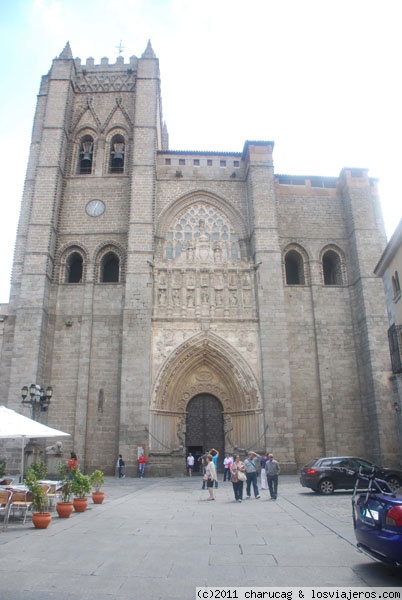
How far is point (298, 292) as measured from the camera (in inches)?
867

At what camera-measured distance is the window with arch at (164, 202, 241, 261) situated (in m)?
22.2

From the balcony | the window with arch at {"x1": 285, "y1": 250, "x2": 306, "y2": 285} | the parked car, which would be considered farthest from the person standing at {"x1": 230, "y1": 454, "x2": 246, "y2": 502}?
the window with arch at {"x1": 285, "y1": 250, "x2": 306, "y2": 285}

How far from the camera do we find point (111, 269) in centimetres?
2373

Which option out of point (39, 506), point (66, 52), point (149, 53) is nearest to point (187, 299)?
point (39, 506)

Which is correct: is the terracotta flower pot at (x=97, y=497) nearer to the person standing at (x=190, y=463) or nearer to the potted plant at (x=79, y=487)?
the potted plant at (x=79, y=487)

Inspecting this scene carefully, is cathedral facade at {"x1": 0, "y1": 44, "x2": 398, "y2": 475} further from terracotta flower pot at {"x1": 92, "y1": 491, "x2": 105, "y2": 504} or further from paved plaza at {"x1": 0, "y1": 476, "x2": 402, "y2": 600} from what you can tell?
paved plaza at {"x1": 0, "y1": 476, "x2": 402, "y2": 600}

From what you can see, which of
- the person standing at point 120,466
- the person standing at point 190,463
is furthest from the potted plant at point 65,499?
the person standing at point 190,463

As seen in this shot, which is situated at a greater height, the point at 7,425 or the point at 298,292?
the point at 298,292

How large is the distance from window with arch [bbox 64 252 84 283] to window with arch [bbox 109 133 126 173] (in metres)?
5.33

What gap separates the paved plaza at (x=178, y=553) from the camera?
4.59 m

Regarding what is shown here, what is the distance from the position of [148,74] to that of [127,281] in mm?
12359

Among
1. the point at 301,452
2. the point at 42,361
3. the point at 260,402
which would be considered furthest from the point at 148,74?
the point at 301,452

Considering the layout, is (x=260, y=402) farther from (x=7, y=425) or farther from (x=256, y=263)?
(x=7, y=425)

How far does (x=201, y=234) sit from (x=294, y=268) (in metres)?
5.43
